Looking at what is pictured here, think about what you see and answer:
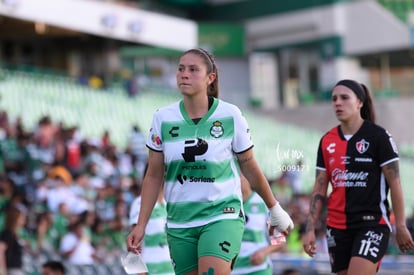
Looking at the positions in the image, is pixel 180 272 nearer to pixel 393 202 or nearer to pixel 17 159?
pixel 393 202

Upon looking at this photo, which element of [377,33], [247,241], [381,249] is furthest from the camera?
[377,33]

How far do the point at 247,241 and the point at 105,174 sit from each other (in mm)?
9744

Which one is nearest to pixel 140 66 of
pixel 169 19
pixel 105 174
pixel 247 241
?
pixel 169 19

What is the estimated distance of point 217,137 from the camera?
22.3 ft

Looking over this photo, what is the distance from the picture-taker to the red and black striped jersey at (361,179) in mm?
7855

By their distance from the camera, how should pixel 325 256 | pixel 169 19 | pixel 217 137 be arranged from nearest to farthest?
→ pixel 217 137 < pixel 325 256 < pixel 169 19

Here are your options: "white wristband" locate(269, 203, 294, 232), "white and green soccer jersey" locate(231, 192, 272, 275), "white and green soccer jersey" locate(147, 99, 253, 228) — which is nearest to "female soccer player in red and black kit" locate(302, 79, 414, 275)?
"white wristband" locate(269, 203, 294, 232)

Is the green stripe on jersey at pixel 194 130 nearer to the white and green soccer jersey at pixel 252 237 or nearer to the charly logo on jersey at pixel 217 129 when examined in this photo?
the charly logo on jersey at pixel 217 129

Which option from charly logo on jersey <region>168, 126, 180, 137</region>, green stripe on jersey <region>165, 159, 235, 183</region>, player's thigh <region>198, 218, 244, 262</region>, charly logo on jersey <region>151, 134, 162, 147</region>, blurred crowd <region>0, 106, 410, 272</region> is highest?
charly logo on jersey <region>168, 126, 180, 137</region>

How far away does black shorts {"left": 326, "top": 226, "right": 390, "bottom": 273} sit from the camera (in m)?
7.71

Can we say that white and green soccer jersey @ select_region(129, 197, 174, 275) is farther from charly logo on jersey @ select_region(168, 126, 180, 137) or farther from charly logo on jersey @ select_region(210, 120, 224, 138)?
charly logo on jersey @ select_region(210, 120, 224, 138)

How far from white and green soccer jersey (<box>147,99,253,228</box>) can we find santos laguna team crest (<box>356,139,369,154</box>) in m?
1.39

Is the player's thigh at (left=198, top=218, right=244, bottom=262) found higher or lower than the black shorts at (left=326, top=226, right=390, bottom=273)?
higher

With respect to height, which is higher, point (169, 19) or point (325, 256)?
point (169, 19)
